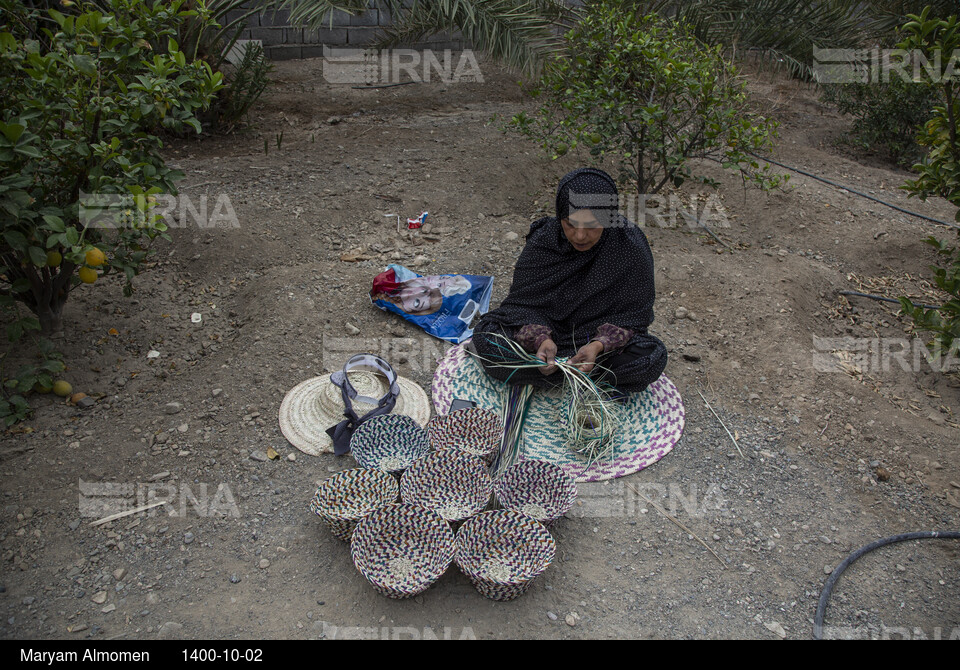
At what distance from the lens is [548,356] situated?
2742mm

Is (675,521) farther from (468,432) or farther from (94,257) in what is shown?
(94,257)

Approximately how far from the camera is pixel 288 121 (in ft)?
17.5

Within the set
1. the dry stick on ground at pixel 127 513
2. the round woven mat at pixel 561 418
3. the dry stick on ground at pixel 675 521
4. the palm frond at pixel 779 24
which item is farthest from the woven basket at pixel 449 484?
the palm frond at pixel 779 24

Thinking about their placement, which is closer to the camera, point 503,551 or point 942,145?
point 503,551

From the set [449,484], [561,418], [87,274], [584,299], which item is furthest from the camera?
[584,299]

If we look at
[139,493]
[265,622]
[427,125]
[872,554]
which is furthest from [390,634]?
[427,125]

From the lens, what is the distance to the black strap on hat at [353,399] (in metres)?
2.51

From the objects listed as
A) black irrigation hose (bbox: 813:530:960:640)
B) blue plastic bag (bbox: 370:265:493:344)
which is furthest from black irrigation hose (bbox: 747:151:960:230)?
black irrigation hose (bbox: 813:530:960:640)

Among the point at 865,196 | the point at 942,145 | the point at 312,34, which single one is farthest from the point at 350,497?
the point at 312,34

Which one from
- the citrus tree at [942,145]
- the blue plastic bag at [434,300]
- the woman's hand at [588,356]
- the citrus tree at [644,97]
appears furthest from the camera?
the citrus tree at [644,97]

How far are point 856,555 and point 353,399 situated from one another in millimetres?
1821

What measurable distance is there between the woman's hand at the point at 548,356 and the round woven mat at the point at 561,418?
174mm

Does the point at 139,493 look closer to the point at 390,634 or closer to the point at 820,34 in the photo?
the point at 390,634

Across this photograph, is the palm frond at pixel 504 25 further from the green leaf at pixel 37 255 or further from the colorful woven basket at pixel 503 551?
the colorful woven basket at pixel 503 551
